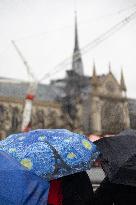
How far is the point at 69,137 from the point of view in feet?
14.9

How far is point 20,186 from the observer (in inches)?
139

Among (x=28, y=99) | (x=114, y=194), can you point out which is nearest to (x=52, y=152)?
(x=114, y=194)

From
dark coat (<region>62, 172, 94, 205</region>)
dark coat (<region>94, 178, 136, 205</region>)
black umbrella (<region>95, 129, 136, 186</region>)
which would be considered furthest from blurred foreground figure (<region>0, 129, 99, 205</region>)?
dark coat (<region>94, 178, 136, 205</region>)

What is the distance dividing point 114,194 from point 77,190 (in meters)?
0.55

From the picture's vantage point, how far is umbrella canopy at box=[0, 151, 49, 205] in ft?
11.3

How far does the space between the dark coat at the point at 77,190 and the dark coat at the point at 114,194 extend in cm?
23

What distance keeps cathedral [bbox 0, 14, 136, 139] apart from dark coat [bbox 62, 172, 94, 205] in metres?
48.0

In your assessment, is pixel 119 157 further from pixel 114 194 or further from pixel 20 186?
pixel 20 186

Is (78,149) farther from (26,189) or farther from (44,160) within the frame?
(26,189)

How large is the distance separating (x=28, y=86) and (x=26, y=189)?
194 feet

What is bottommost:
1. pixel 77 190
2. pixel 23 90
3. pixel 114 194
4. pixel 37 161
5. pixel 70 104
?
pixel 114 194

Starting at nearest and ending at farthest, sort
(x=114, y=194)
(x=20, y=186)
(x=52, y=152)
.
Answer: (x=20, y=186) → (x=52, y=152) → (x=114, y=194)

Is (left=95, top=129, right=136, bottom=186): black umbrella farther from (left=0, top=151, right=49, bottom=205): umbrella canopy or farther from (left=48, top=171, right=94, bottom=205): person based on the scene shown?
(left=0, top=151, right=49, bottom=205): umbrella canopy

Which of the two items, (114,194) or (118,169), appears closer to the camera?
(118,169)
